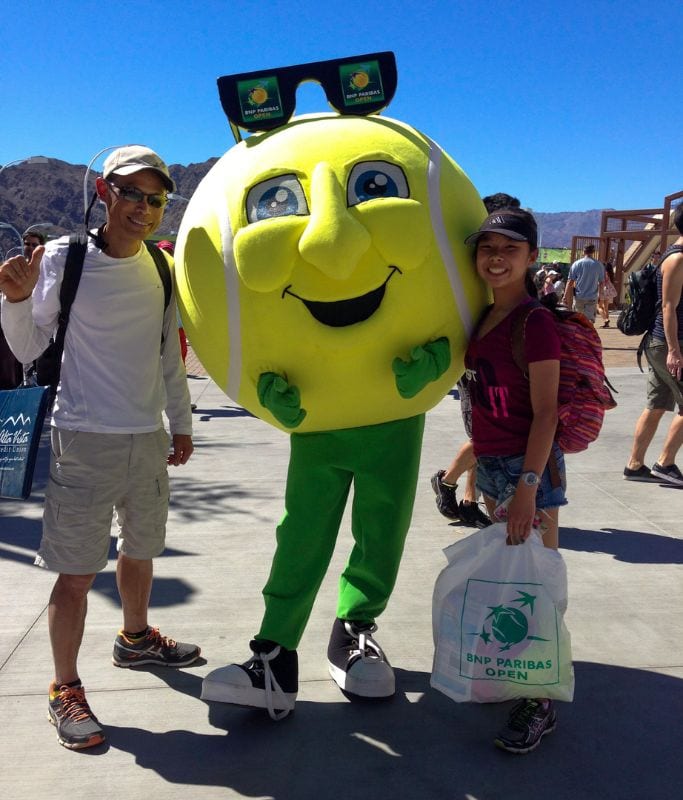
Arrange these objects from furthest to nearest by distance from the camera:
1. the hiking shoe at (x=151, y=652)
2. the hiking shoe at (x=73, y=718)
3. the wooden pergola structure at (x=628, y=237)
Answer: the wooden pergola structure at (x=628, y=237) → the hiking shoe at (x=151, y=652) → the hiking shoe at (x=73, y=718)

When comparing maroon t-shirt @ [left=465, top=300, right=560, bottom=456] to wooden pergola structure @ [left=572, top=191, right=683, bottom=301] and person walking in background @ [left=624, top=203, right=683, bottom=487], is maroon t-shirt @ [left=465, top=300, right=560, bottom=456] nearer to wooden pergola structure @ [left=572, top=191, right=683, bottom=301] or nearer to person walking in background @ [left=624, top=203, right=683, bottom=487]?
person walking in background @ [left=624, top=203, right=683, bottom=487]

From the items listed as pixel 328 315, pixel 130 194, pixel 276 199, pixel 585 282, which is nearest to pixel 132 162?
pixel 130 194

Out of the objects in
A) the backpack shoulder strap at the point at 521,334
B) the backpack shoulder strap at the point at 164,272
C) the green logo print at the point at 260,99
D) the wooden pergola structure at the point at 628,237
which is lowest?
the backpack shoulder strap at the point at 521,334

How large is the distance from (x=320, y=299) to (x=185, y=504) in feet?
9.64

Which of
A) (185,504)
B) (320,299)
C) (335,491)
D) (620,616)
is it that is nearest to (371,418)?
(335,491)

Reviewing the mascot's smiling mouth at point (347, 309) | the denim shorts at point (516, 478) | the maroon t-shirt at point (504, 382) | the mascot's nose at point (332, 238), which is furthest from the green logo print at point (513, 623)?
the mascot's nose at point (332, 238)

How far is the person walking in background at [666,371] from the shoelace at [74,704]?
394 centimetres

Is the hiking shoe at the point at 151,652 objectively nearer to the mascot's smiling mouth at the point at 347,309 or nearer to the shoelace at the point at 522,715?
the shoelace at the point at 522,715

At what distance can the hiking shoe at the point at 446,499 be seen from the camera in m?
4.63

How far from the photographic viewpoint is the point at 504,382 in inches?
100

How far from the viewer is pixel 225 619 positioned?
3406 millimetres

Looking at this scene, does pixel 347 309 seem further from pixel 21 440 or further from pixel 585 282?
→ pixel 585 282

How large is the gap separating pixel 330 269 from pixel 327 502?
0.87m

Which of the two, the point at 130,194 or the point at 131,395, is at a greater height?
the point at 130,194
